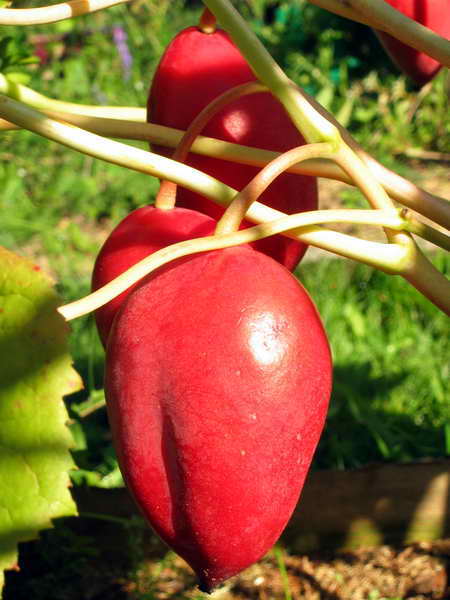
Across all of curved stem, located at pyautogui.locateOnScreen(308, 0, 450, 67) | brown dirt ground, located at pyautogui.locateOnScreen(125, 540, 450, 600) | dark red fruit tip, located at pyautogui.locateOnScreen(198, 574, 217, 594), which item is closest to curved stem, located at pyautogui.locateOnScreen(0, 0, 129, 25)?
curved stem, located at pyautogui.locateOnScreen(308, 0, 450, 67)

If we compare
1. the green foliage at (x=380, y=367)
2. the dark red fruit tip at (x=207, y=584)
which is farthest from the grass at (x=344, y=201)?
the dark red fruit tip at (x=207, y=584)

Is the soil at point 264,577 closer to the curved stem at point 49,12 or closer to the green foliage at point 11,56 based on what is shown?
the green foliage at point 11,56

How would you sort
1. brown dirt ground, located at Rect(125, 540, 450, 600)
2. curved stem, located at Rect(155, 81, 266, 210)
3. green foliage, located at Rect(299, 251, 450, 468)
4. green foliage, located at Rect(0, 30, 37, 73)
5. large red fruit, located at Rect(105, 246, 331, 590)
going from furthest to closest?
green foliage, located at Rect(299, 251, 450, 468), brown dirt ground, located at Rect(125, 540, 450, 600), green foliage, located at Rect(0, 30, 37, 73), curved stem, located at Rect(155, 81, 266, 210), large red fruit, located at Rect(105, 246, 331, 590)

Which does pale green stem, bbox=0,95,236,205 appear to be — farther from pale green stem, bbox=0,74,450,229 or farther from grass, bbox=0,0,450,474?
grass, bbox=0,0,450,474

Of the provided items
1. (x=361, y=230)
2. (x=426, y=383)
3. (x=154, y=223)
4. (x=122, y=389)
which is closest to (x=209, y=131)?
(x=154, y=223)

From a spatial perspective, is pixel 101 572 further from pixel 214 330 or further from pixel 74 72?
pixel 74 72

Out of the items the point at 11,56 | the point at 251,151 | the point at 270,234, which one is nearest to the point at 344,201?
the point at 11,56

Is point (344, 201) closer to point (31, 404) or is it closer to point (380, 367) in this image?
point (380, 367)
